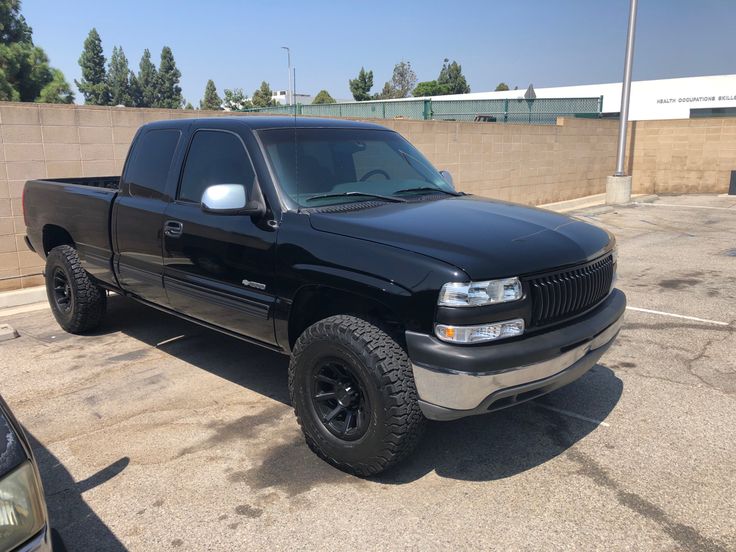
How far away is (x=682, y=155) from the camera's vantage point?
2052 cm

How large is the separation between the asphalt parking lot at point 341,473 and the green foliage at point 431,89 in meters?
89.9

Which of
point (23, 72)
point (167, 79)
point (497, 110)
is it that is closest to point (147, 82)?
point (167, 79)

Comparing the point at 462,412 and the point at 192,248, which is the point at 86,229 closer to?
the point at 192,248

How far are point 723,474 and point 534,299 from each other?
1490mm

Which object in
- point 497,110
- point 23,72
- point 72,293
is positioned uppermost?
point 23,72

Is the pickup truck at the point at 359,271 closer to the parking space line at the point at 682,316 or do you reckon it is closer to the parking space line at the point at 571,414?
the parking space line at the point at 571,414

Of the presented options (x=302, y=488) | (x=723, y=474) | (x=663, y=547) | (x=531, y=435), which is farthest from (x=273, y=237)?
(x=723, y=474)

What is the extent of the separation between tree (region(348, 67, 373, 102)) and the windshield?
252ft

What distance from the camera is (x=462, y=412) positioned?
9.87 feet

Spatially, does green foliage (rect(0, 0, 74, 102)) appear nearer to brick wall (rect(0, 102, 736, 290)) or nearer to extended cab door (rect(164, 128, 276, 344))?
brick wall (rect(0, 102, 736, 290))

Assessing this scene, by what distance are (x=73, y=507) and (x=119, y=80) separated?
99.0 metres

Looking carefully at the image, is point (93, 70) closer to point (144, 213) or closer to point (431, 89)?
point (431, 89)

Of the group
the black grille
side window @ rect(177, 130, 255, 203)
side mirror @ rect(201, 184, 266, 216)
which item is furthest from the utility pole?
side mirror @ rect(201, 184, 266, 216)

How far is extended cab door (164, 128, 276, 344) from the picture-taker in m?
3.78
